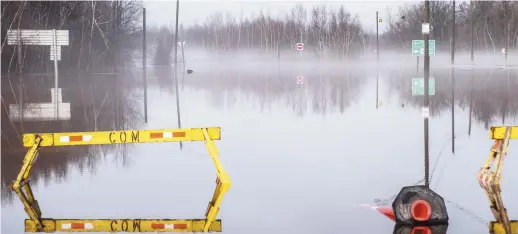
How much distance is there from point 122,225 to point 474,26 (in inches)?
4601

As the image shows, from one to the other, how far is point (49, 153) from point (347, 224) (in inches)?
316

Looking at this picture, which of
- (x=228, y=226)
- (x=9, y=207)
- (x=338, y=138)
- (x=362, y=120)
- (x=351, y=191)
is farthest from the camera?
(x=362, y=120)

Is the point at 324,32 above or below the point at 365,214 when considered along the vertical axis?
above

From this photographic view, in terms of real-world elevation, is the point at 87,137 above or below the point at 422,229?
above

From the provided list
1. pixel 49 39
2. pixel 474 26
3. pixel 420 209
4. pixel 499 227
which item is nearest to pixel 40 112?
pixel 420 209

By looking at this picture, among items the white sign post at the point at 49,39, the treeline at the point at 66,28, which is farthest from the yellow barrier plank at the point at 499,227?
the treeline at the point at 66,28

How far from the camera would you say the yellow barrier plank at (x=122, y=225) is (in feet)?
Answer: 27.3

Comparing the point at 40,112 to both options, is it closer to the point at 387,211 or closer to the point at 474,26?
the point at 387,211

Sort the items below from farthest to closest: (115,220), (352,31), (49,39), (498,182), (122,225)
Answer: (352,31)
(49,39)
(498,182)
(115,220)
(122,225)

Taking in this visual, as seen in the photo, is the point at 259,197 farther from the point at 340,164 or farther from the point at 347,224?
the point at 340,164

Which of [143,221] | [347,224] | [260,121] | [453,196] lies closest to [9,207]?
[143,221]

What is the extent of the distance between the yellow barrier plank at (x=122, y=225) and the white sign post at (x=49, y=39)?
1603 cm

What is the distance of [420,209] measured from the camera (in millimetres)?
8508

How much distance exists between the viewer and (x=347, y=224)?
27.8 ft
